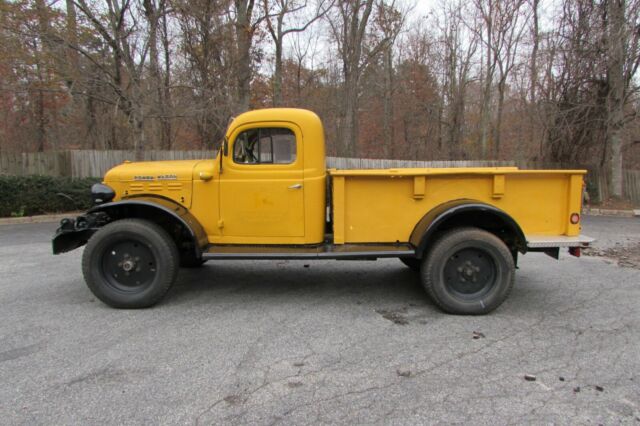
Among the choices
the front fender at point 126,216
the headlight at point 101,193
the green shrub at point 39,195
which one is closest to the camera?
the front fender at point 126,216

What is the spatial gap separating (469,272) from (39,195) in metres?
11.6

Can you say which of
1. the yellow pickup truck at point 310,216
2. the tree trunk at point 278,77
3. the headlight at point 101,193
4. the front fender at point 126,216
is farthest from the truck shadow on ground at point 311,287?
the tree trunk at point 278,77

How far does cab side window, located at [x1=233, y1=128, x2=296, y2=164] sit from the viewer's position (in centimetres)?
438

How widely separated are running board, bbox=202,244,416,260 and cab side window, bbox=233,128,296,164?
986mm

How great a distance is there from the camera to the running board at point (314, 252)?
4.11 m

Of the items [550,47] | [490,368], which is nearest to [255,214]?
[490,368]

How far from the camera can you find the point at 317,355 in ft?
10.4

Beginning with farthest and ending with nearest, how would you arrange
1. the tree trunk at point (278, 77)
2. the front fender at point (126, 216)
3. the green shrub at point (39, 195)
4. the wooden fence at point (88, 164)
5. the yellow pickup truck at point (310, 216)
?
the tree trunk at point (278, 77), the wooden fence at point (88, 164), the green shrub at point (39, 195), the front fender at point (126, 216), the yellow pickup truck at point (310, 216)

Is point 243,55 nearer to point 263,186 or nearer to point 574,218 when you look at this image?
point 263,186

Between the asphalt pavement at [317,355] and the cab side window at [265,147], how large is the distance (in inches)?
63.5

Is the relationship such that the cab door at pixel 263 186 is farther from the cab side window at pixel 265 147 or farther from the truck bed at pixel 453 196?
the truck bed at pixel 453 196

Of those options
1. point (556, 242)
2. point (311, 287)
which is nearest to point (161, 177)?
point (311, 287)

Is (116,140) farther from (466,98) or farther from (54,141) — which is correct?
(466,98)

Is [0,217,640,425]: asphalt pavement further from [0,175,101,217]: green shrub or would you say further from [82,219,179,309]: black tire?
[0,175,101,217]: green shrub
